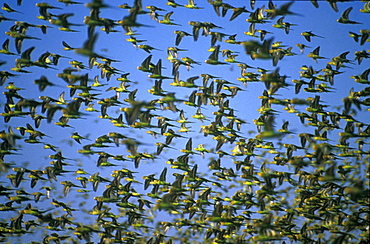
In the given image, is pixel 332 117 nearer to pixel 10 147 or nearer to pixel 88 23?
pixel 88 23

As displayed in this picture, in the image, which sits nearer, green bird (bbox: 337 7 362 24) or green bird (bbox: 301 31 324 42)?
green bird (bbox: 337 7 362 24)

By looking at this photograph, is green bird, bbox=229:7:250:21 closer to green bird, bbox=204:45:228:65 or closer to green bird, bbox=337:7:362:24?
green bird, bbox=204:45:228:65

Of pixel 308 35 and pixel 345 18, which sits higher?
pixel 308 35

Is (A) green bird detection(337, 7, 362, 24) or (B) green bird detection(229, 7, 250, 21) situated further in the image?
(B) green bird detection(229, 7, 250, 21)

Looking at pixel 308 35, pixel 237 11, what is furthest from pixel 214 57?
pixel 308 35

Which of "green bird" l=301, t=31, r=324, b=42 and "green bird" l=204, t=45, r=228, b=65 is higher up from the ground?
"green bird" l=301, t=31, r=324, b=42

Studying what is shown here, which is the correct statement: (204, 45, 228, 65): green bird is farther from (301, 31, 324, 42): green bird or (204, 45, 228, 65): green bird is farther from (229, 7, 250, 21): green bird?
(301, 31, 324, 42): green bird

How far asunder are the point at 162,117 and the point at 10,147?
10.4 meters

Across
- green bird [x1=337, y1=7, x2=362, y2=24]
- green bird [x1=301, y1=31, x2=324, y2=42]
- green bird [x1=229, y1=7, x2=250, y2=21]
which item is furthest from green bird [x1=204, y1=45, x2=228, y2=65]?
green bird [x1=337, y1=7, x2=362, y2=24]

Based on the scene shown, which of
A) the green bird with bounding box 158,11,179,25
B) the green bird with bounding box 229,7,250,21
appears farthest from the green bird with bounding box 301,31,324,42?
the green bird with bounding box 158,11,179,25

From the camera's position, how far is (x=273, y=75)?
944 inches

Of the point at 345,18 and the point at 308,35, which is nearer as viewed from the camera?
the point at 345,18

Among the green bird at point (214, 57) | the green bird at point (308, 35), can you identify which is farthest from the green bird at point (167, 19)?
the green bird at point (308, 35)

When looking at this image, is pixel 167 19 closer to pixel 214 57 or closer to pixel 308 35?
pixel 214 57
